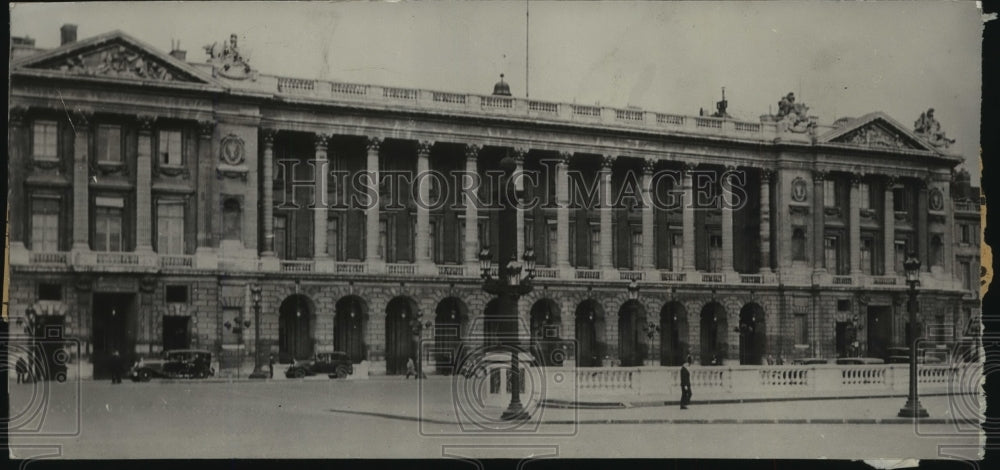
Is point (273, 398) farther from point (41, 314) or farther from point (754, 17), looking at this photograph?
point (754, 17)

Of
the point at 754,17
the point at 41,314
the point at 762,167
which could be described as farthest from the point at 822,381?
the point at 41,314

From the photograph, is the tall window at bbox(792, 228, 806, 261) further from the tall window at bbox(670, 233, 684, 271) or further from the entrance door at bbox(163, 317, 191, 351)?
the entrance door at bbox(163, 317, 191, 351)

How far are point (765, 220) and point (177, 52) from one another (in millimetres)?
27279

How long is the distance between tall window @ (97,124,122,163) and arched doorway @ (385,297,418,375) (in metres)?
13.5

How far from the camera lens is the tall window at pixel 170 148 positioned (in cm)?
5475

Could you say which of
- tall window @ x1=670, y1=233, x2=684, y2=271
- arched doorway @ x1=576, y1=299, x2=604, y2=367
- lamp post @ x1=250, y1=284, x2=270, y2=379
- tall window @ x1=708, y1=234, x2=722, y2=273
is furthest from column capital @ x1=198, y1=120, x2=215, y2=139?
tall window @ x1=708, y1=234, x2=722, y2=273

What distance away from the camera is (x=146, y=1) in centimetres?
4341

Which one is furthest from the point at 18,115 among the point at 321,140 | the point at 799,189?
the point at 799,189

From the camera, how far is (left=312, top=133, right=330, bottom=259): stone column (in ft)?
191

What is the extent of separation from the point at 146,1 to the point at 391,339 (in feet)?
72.2

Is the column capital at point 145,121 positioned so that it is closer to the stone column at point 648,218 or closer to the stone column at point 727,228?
the stone column at point 648,218

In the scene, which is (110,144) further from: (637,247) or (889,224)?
(889,224)

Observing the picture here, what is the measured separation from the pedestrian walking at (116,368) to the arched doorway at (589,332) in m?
21.9

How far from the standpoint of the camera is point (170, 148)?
5488 cm
